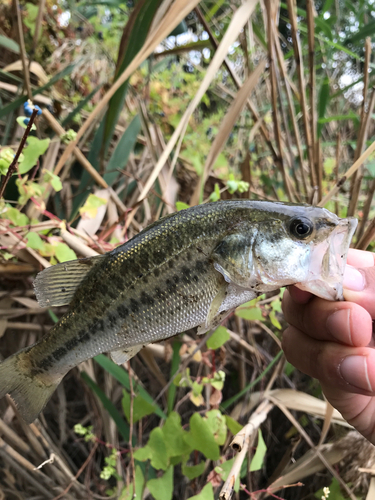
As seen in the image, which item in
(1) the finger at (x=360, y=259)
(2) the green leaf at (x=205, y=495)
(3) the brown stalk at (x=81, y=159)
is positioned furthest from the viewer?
(3) the brown stalk at (x=81, y=159)

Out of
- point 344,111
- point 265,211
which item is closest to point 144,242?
point 265,211

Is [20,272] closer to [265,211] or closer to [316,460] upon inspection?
[265,211]

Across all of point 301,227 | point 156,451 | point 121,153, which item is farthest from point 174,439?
point 121,153

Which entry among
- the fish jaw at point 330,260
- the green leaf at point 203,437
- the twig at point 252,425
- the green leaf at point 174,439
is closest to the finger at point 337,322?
the fish jaw at point 330,260

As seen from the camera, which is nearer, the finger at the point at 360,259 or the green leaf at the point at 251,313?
the finger at the point at 360,259

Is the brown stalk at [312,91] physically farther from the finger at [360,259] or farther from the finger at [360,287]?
the finger at [360,287]

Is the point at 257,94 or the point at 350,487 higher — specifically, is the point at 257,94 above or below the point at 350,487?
above
